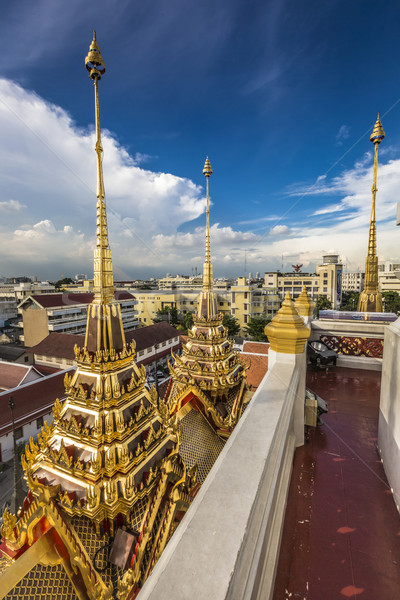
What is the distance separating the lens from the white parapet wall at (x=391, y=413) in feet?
10.1

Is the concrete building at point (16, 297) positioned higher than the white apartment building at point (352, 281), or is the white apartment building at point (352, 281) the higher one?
the white apartment building at point (352, 281)

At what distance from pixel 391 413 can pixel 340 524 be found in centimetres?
139

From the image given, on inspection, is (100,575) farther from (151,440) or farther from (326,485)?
(326,485)

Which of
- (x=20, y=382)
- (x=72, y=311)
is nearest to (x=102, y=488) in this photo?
(x=20, y=382)

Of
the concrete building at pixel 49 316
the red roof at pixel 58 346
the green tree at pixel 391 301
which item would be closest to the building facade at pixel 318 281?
the green tree at pixel 391 301

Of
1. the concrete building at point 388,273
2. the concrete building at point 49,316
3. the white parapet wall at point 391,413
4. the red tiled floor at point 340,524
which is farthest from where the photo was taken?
the concrete building at point 49,316

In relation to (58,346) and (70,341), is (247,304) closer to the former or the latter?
(70,341)

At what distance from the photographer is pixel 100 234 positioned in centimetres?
531

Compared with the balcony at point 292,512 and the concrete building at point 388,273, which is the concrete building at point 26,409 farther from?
the concrete building at point 388,273

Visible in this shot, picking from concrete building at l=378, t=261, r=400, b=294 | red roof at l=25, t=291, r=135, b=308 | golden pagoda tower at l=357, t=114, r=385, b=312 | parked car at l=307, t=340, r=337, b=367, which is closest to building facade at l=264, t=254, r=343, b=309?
concrete building at l=378, t=261, r=400, b=294

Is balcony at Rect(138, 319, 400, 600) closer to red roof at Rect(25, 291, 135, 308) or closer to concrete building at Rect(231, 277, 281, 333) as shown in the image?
red roof at Rect(25, 291, 135, 308)

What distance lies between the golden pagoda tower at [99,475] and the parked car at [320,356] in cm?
435

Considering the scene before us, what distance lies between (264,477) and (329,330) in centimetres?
709

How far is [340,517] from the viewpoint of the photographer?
3.03m
